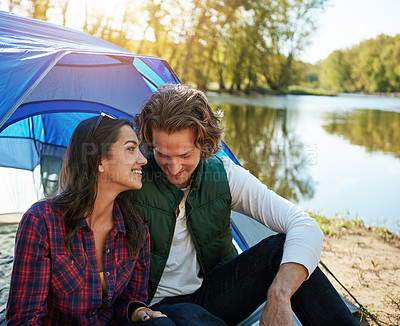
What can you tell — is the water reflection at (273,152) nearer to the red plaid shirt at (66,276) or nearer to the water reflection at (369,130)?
the red plaid shirt at (66,276)

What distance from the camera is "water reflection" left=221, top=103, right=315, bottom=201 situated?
521cm

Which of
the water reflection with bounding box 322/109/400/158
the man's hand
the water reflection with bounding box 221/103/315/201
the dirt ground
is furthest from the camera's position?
the water reflection with bounding box 322/109/400/158

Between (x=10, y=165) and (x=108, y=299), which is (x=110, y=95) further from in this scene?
(x=108, y=299)

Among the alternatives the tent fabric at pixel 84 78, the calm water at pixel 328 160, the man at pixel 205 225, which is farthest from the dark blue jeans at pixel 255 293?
the calm water at pixel 328 160

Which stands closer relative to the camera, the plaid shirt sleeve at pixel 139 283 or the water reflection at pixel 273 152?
the plaid shirt sleeve at pixel 139 283

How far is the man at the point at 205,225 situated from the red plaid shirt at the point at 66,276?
0.12 m

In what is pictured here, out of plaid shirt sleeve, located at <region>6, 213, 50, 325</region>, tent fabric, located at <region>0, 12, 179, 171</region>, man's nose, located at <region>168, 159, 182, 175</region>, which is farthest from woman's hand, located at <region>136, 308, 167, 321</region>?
tent fabric, located at <region>0, 12, 179, 171</region>

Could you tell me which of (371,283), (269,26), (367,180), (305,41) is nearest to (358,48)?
(305,41)

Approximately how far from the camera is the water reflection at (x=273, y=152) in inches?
205

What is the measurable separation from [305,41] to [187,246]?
24646 millimetres

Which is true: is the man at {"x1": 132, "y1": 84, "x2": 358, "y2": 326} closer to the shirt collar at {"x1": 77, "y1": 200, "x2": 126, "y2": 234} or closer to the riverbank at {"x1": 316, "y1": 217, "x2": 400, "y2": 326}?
the shirt collar at {"x1": 77, "y1": 200, "x2": 126, "y2": 234}

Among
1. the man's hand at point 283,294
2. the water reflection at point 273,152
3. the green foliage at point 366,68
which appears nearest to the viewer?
the man's hand at point 283,294

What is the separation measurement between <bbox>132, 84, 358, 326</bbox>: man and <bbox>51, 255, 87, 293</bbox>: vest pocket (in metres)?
0.30

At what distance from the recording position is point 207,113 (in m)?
1.51
